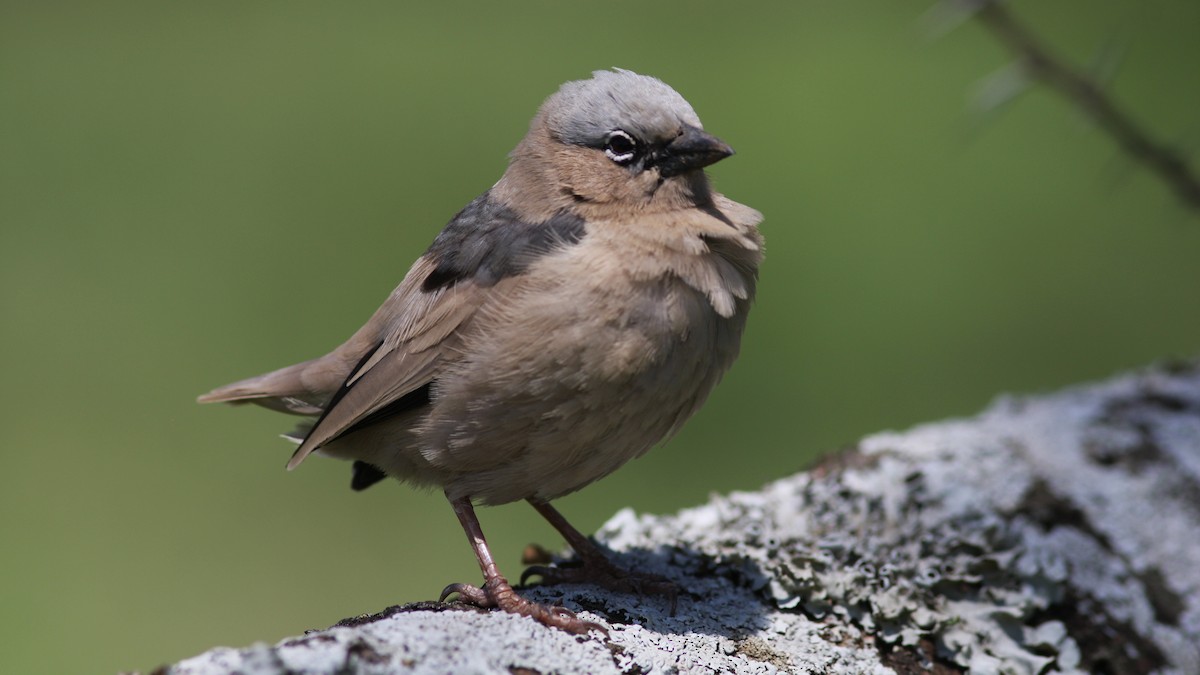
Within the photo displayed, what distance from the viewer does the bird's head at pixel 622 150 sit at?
3.74 meters

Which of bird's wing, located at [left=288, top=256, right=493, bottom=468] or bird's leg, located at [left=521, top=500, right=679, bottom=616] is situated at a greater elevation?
bird's wing, located at [left=288, top=256, right=493, bottom=468]

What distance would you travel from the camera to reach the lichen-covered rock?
3145mm

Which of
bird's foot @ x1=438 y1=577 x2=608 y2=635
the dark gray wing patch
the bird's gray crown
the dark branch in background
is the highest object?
→ the dark branch in background

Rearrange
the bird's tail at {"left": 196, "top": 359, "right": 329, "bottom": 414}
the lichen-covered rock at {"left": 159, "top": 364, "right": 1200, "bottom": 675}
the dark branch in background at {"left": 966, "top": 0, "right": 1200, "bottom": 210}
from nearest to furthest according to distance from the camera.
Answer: the lichen-covered rock at {"left": 159, "top": 364, "right": 1200, "bottom": 675} → the dark branch in background at {"left": 966, "top": 0, "right": 1200, "bottom": 210} → the bird's tail at {"left": 196, "top": 359, "right": 329, "bottom": 414}

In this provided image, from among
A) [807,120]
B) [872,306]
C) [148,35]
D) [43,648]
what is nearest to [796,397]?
[872,306]

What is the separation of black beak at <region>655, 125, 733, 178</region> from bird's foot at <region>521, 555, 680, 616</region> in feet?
4.04

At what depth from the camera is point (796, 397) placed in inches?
278

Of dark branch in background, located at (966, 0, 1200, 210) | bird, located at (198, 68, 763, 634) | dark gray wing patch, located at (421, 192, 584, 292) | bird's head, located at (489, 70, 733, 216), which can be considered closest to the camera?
bird, located at (198, 68, 763, 634)

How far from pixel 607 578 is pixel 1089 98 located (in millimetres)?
2301

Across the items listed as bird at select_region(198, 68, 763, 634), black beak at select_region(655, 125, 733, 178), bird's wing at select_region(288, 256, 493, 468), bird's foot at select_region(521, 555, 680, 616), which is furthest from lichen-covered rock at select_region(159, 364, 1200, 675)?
black beak at select_region(655, 125, 733, 178)

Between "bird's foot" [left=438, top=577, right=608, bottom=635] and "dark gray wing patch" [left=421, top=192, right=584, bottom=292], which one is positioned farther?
"dark gray wing patch" [left=421, top=192, right=584, bottom=292]

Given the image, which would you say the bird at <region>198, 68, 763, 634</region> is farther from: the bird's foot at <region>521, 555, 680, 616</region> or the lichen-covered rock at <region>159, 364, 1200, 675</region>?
the lichen-covered rock at <region>159, 364, 1200, 675</region>

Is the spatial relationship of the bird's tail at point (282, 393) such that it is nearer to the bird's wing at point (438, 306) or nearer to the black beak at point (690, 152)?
the bird's wing at point (438, 306)

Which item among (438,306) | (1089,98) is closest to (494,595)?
(438,306)
